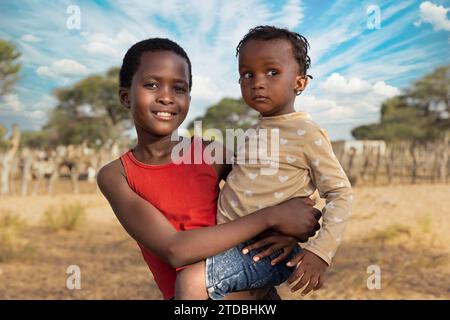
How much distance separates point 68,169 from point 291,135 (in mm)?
19696

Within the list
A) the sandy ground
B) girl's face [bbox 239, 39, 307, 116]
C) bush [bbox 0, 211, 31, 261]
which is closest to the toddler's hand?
girl's face [bbox 239, 39, 307, 116]

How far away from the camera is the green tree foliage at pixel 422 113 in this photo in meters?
24.3

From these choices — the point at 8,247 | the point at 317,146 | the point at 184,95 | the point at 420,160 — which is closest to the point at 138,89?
the point at 184,95

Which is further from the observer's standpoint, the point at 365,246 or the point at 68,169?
the point at 68,169

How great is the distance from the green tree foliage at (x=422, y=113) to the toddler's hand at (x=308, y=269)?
938 inches

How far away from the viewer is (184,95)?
5.88 ft

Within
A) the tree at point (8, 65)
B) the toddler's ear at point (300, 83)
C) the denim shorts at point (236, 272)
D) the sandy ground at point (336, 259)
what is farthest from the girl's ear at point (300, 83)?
the tree at point (8, 65)

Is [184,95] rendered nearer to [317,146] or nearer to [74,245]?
[317,146]

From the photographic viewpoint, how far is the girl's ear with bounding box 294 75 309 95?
1.92m

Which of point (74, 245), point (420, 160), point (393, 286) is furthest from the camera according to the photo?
point (420, 160)

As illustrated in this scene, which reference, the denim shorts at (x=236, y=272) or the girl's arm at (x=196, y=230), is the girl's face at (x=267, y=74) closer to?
the girl's arm at (x=196, y=230)

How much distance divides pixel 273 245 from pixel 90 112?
26.3 meters

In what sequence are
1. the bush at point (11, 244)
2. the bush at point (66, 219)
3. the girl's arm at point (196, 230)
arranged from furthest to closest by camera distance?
the bush at point (66, 219), the bush at point (11, 244), the girl's arm at point (196, 230)
